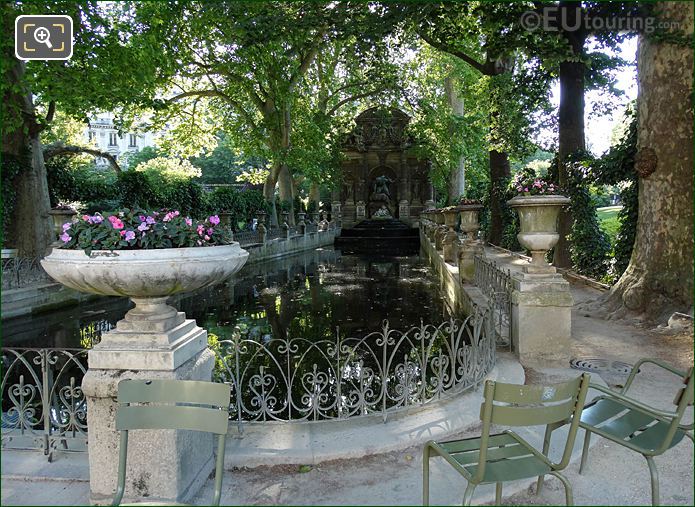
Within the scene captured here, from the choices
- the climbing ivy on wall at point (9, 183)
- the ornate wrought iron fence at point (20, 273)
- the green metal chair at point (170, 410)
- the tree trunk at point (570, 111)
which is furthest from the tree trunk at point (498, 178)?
the green metal chair at point (170, 410)

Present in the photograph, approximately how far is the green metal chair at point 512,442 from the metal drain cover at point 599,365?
3348 millimetres

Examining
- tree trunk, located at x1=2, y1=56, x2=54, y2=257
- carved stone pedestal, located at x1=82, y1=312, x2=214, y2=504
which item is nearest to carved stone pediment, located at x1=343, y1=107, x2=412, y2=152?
tree trunk, located at x1=2, y1=56, x2=54, y2=257

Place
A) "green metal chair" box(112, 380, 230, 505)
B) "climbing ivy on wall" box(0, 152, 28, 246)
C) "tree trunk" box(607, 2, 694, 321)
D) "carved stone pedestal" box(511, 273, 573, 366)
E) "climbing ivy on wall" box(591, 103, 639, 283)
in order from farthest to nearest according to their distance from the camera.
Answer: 1. "climbing ivy on wall" box(0, 152, 28, 246)
2. "climbing ivy on wall" box(591, 103, 639, 283)
3. "tree trunk" box(607, 2, 694, 321)
4. "carved stone pedestal" box(511, 273, 573, 366)
5. "green metal chair" box(112, 380, 230, 505)

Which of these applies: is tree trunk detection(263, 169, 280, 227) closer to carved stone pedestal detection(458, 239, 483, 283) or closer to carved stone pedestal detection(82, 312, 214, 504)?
carved stone pedestal detection(458, 239, 483, 283)

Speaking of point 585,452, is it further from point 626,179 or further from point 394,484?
point 626,179

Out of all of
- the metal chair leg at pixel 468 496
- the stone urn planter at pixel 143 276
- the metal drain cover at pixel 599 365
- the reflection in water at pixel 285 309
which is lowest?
the reflection in water at pixel 285 309

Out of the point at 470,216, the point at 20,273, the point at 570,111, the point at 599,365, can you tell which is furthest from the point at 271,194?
the point at 599,365

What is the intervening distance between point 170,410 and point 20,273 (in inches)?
437

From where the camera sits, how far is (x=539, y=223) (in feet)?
20.0

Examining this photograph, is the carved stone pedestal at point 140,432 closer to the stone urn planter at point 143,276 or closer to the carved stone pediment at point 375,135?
the stone urn planter at point 143,276

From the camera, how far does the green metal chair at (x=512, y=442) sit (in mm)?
2424

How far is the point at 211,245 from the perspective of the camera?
3.40 meters

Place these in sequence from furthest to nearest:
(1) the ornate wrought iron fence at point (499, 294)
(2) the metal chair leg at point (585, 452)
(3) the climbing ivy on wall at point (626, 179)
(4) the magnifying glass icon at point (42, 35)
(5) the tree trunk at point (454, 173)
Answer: (5) the tree trunk at point (454, 173) → (3) the climbing ivy on wall at point (626, 179) → (4) the magnifying glass icon at point (42, 35) → (1) the ornate wrought iron fence at point (499, 294) → (2) the metal chair leg at point (585, 452)

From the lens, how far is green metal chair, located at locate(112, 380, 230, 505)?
2551 millimetres
